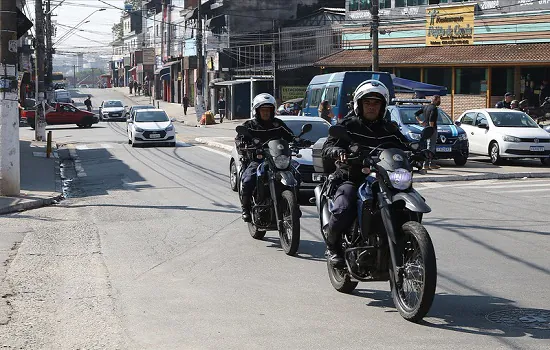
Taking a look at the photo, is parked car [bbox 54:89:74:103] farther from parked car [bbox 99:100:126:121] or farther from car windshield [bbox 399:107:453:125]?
car windshield [bbox 399:107:453:125]

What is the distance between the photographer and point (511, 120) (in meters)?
25.7

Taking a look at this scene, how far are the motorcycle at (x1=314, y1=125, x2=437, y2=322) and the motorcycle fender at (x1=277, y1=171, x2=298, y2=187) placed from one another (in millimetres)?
2416

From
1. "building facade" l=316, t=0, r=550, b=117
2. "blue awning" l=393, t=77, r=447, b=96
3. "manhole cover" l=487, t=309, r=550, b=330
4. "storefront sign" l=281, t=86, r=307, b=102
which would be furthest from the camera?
"storefront sign" l=281, t=86, r=307, b=102

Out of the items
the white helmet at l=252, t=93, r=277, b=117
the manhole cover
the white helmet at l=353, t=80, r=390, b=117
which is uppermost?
the white helmet at l=353, t=80, r=390, b=117

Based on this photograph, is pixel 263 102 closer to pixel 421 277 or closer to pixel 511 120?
pixel 421 277

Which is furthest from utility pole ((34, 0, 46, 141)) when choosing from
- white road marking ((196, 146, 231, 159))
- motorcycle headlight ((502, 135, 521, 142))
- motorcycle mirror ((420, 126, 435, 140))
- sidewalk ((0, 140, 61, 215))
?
motorcycle mirror ((420, 126, 435, 140))

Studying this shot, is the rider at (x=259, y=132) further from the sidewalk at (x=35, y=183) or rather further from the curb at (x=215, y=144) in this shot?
the curb at (x=215, y=144)

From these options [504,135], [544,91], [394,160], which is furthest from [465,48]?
[394,160]

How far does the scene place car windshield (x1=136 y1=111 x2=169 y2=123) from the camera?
35.6m

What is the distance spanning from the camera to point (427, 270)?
685 centimetres

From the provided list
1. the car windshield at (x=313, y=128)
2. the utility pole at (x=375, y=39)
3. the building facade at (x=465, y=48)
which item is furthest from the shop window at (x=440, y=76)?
the car windshield at (x=313, y=128)

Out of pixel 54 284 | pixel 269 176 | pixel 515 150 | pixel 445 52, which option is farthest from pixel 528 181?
pixel 445 52

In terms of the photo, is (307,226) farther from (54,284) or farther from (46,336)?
(46,336)

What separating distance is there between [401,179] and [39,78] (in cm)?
3349
